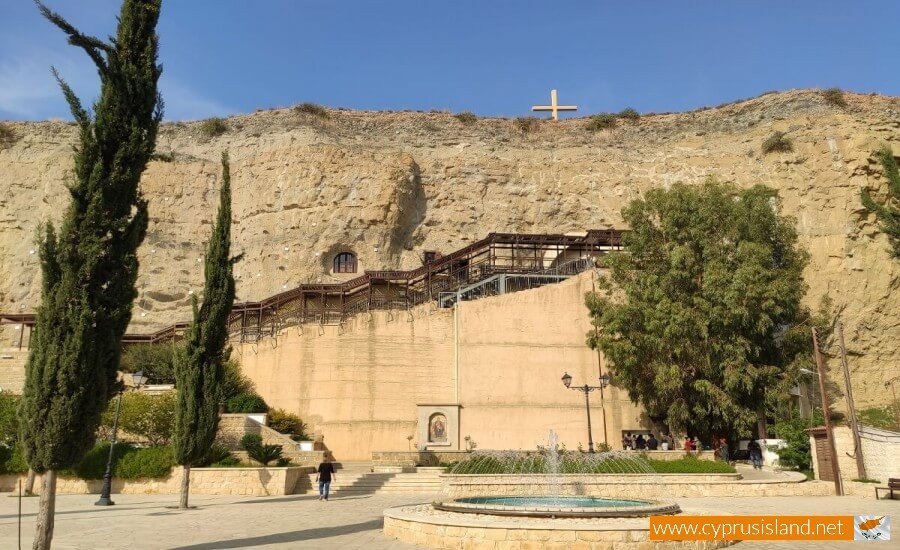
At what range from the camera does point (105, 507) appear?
51.4ft

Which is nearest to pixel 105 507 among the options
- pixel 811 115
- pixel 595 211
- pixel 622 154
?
pixel 595 211

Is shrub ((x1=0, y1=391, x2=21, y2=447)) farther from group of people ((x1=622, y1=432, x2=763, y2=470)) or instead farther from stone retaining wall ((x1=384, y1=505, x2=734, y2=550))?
group of people ((x1=622, y1=432, x2=763, y2=470))

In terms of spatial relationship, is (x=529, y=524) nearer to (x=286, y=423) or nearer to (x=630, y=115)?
(x=286, y=423)

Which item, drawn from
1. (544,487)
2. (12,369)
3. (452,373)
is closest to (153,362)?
(12,369)

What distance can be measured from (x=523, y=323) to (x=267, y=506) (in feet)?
51.8

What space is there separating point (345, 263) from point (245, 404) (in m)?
13.7

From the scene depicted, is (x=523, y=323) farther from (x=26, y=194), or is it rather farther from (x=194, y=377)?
(x=26, y=194)

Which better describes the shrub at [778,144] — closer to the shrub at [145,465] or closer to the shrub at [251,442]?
the shrub at [251,442]

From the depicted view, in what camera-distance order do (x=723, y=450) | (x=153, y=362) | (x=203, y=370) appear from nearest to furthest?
1. (x=203, y=370)
2. (x=723, y=450)
3. (x=153, y=362)

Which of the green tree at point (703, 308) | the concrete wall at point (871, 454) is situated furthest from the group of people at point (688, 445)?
the concrete wall at point (871, 454)

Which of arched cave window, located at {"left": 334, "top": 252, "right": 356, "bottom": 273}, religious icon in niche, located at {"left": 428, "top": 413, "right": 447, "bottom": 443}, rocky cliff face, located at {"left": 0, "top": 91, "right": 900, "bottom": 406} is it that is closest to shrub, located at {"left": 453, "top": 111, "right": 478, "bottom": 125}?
rocky cliff face, located at {"left": 0, "top": 91, "right": 900, "bottom": 406}

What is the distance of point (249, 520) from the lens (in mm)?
12406

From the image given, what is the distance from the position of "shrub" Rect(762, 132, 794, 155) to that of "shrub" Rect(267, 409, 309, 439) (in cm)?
3088

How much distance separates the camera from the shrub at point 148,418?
22.3 meters
